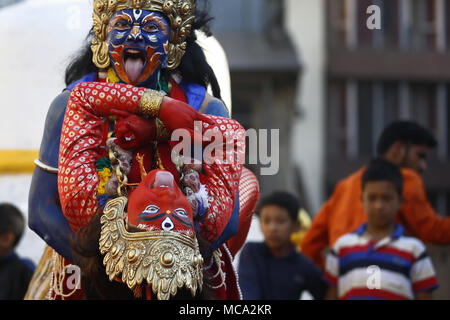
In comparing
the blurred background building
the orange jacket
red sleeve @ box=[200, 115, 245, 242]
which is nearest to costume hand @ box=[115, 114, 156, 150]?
red sleeve @ box=[200, 115, 245, 242]

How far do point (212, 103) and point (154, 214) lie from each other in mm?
772

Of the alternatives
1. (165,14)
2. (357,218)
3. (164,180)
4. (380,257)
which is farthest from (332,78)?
(164,180)

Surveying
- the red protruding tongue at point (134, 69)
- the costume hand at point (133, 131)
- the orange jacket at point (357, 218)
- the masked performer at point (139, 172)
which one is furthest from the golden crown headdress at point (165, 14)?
the orange jacket at point (357, 218)

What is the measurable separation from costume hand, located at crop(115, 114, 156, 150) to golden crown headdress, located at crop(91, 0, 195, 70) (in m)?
0.36

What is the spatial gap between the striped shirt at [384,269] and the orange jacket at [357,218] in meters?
0.51

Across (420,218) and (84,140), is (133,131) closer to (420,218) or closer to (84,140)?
(84,140)

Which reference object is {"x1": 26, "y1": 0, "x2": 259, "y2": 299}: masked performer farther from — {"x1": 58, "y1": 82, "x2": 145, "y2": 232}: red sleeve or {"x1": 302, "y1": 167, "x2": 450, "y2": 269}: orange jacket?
{"x1": 302, "y1": 167, "x2": 450, "y2": 269}: orange jacket

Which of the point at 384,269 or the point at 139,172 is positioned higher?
the point at 139,172

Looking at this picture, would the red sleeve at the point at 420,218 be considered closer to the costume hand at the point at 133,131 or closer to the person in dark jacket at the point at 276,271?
the person in dark jacket at the point at 276,271

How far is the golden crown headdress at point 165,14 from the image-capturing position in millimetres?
3488

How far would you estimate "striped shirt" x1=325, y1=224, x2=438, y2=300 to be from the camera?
4.74 m

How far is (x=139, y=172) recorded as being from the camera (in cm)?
330

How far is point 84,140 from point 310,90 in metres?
16.1
